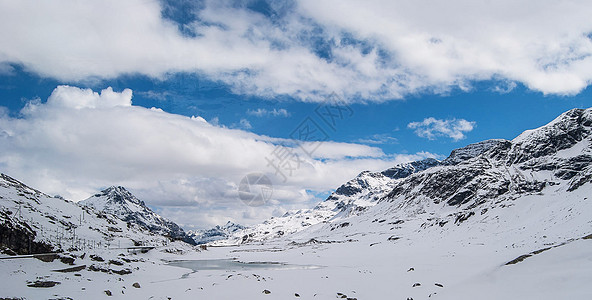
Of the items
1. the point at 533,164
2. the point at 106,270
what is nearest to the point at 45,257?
the point at 106,270

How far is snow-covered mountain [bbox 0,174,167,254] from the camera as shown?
44.1 meters

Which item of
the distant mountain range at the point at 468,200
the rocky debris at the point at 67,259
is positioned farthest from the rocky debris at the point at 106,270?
the distant mountain range at the point at 468,200

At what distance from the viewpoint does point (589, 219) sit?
43688 millimetres

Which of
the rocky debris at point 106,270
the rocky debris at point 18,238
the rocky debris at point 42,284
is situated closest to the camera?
the rocky debris at point 42,284

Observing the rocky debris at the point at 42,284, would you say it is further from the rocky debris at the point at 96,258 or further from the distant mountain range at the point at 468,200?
the distant mountain range at the point at 468,200

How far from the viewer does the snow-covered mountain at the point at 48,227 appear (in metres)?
44.1

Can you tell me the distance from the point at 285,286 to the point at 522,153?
669ft

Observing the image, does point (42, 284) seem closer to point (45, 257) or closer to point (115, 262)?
point (45, 257)

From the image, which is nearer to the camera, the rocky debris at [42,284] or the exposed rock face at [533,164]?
the rocky debris at [42,284]

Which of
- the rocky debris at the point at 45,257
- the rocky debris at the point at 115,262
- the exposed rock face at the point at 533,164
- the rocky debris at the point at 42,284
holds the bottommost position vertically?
the rocky debris at the point at 42,284

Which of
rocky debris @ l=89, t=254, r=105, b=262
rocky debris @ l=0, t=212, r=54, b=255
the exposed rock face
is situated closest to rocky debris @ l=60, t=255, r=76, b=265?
rocky debris @ l=89, t=254, r=105, b=262

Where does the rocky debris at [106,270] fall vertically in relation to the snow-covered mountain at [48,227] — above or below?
below

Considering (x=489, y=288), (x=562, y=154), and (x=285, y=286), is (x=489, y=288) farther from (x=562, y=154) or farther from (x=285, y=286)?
(x=562, y=154)

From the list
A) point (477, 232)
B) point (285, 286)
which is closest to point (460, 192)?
point (477, 232)
